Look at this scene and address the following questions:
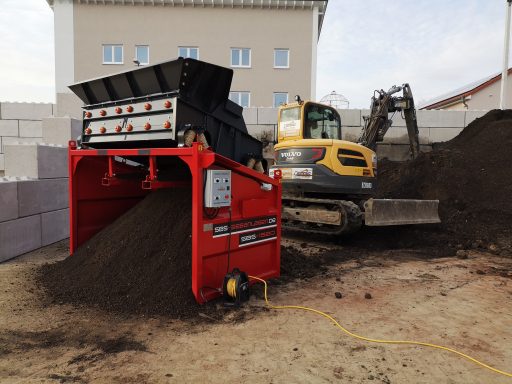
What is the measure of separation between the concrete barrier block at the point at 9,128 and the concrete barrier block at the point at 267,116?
7155 mm

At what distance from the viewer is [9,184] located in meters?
5.69

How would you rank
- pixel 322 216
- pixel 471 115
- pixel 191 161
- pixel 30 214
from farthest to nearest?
pixel 471 115 < pixel 322 216 < pixel 30 214 < pixel 191 161

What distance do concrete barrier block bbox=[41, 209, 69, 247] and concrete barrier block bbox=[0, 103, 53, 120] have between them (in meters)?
5.39

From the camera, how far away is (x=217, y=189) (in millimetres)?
3908

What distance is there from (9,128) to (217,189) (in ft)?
33.1

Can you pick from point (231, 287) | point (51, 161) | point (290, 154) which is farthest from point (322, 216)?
point (51, 161)

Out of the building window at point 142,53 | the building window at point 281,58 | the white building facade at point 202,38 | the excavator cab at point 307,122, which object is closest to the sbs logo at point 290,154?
the excavator cab at point 307,122

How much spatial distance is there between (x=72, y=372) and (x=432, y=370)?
2709mm

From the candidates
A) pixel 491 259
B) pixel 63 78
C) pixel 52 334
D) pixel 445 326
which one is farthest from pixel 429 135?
pixel 63 78

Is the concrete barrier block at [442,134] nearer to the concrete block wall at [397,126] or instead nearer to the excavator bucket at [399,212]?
the concrete block wall at [397,126]

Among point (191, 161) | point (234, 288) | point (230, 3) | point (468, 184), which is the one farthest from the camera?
point (230, 3)

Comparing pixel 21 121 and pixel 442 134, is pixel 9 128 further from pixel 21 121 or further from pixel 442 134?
pixel 442 134

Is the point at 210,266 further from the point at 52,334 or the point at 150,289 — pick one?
the point at 52,334

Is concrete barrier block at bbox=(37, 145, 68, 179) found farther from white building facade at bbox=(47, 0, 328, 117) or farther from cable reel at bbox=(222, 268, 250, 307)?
white building facade at bbox=(47, 0, 328, 117)
